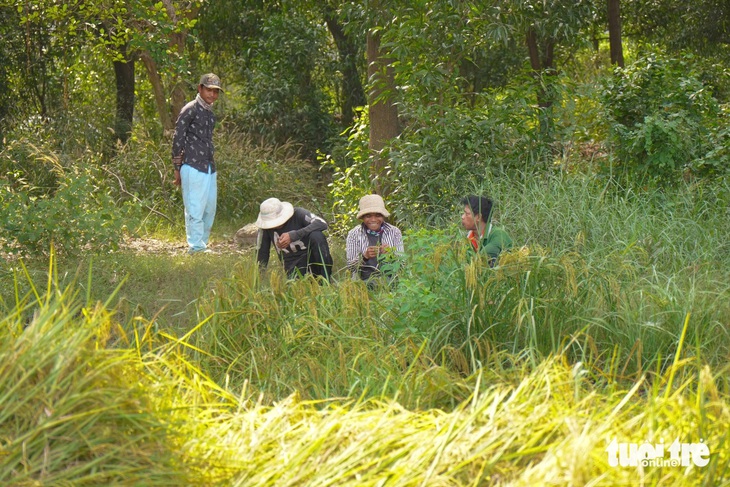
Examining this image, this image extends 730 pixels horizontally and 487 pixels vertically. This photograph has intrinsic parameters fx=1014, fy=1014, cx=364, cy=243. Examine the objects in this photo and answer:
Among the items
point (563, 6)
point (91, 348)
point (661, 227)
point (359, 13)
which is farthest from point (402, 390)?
point (563, 6)

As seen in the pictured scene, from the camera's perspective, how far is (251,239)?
35.3 feet

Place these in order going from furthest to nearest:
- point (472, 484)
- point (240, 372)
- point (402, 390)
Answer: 1. point (240, 372)
2. point (402, 390)
3. point (472, 484)

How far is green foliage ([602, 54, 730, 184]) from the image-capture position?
28.2ft

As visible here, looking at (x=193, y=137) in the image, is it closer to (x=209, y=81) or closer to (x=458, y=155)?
(x=209, y=81)

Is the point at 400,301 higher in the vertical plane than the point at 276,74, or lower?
lower

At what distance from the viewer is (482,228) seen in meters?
6.72

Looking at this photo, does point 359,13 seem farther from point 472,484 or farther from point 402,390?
point 472,484

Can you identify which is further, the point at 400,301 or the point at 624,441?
the point at 400,301

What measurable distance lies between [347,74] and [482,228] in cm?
1124

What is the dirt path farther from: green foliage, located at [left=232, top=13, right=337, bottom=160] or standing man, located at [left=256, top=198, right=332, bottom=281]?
green foliage, located at [left=232, top=13, right=337, bottom=160]

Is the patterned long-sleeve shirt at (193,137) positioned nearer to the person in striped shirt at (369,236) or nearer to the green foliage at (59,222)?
the green foliage at (59,222)

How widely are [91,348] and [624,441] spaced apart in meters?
2.03

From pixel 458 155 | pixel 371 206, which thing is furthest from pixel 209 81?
pixel 371 206

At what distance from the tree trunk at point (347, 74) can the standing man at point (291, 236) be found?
382 inches
